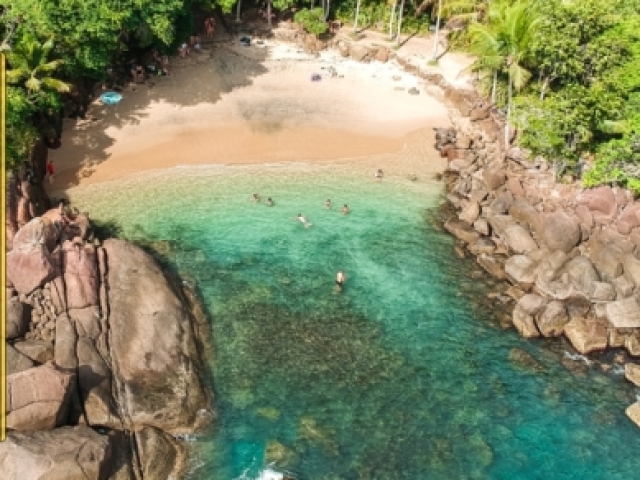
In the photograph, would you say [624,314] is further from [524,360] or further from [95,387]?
[95,387]

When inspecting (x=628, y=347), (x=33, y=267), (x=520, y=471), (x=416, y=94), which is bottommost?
(x=520, y=471)

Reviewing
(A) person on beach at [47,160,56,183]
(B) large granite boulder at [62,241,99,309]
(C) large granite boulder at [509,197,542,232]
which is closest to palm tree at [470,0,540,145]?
(C) large granite boulder at [509,197,542,232]

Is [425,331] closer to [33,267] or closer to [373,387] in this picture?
[373,387]

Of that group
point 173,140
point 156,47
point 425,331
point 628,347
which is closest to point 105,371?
point 425,331

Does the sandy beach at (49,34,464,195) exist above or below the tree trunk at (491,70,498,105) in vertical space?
below

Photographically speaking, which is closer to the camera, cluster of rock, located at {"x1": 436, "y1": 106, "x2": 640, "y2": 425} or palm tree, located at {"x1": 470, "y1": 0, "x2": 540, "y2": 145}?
cluster of rock, located at {"x1": 436, "y1": 106, "x2": 640, "y2": 425}

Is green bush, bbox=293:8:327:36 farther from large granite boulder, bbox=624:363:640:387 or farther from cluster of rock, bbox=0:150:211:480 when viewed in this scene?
large granite boulder, bbox=624:363:640:387
